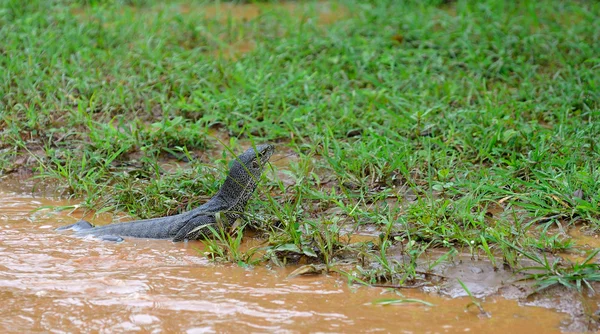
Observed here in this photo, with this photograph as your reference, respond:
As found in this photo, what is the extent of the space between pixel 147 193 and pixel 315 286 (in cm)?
194

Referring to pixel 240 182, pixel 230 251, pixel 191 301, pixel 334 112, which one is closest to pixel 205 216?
pixel 240 182

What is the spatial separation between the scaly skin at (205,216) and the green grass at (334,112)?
16 centimetres

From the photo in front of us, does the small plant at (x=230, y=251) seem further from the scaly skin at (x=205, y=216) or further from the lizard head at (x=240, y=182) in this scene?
the lizard head at (x=240, y=182)

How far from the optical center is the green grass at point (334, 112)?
509cm

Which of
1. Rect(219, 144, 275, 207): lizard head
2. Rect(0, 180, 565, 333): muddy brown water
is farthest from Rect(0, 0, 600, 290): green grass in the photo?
Rect(0, 180, 565, 333): muddy brown water

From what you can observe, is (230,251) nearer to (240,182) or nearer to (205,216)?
(205,216)

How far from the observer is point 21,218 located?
218 inches

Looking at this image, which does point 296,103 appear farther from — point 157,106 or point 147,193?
point 147,193

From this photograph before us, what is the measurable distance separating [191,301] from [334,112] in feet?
10.8

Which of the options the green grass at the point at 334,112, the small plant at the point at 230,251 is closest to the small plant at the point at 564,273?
the green grass at the point at 334,112

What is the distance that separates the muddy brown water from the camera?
379cm

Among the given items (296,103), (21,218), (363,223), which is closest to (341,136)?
(296,103)

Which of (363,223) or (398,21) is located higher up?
(398,21)

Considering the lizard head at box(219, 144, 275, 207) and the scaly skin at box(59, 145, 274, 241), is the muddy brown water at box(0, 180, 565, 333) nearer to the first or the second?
the scaly skin at box(59, 145, 274, 241)
